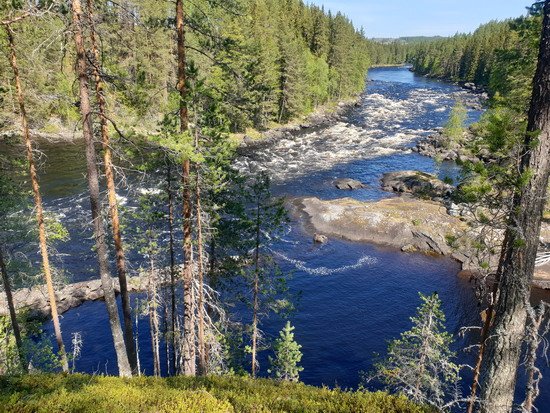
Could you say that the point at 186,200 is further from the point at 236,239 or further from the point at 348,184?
the point at 348,184

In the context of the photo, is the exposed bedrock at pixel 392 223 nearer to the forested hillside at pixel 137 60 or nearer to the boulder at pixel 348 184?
the boulder at pixel 348 184

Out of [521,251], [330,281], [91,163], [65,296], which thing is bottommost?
[330,281]

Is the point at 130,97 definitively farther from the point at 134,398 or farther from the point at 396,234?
the point at 396,234

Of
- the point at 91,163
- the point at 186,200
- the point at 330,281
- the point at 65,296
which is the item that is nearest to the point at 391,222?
the point at 330,281

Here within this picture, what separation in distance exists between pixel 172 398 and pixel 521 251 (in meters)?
7.14

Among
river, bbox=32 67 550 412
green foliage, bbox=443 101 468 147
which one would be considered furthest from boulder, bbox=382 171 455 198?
green foliage, bbox=443 101 468 147

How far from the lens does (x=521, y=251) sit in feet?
24.2

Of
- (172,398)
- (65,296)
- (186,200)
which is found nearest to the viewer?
(172,398)

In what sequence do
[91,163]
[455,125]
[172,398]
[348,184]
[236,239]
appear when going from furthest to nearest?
[455,125] < [348,184] < [236,239] < [91,163] < [172,398]

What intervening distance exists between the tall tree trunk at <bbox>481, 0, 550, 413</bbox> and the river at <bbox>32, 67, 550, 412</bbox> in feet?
33.5

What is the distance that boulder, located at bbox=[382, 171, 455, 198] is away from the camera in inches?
1850

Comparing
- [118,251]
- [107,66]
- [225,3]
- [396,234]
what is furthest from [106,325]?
[396,234]

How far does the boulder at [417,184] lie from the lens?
154 feet

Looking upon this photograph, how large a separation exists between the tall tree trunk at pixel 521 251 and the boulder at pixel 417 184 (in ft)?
134
